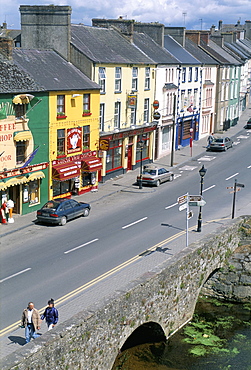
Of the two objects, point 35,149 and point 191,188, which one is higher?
point 35,149

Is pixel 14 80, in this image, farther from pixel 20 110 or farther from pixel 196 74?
pixel 196 74

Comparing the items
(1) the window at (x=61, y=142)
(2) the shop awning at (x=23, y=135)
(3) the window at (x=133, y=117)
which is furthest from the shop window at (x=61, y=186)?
(3) the window at (x=133, y=117)

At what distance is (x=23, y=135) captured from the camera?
35781 mm

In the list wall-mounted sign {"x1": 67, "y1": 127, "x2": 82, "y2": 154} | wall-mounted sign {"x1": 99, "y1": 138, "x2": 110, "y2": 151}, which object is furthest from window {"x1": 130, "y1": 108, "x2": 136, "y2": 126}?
wall-mounted sign {"x1": 67, "y1": 127, "x2": 82, "y2": 154}

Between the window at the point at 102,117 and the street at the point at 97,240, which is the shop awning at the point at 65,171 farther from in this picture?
the window at the point at 102,117

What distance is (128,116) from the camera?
4944 centimetres

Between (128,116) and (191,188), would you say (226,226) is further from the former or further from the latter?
(128,116)

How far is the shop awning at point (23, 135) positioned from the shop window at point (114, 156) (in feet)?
38.0

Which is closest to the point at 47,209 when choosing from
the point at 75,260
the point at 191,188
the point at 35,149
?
the point at 35,149

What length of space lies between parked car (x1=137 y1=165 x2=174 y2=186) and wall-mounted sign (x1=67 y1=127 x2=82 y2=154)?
250 inches

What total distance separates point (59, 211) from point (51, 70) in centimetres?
1070

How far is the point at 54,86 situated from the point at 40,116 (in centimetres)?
241

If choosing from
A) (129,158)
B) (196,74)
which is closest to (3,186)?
(129,158)

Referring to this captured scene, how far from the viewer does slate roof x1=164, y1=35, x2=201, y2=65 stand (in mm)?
60425
